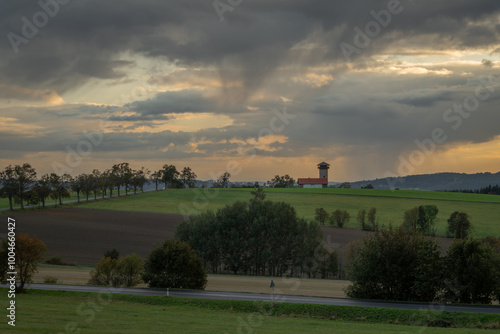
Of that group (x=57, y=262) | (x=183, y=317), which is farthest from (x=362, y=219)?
(x=183, y=317)

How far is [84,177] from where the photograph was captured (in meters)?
156

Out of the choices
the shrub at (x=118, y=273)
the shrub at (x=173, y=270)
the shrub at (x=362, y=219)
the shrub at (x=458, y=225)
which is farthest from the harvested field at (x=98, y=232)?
A: the shrub at (x=173, y=270)

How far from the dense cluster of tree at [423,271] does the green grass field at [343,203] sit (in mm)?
66147

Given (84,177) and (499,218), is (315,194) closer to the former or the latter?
(499,218)

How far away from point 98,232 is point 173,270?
54848mm

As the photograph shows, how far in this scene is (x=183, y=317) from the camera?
2848cm

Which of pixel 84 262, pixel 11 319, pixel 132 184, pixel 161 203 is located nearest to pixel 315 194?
pixel 161 203

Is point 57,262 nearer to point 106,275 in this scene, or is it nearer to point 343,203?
point 106,275

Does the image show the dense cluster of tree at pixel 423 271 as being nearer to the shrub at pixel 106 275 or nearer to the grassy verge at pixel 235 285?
the grassy verge at pixel 235 285

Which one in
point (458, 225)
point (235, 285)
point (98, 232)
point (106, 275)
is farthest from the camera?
point (458, 225)

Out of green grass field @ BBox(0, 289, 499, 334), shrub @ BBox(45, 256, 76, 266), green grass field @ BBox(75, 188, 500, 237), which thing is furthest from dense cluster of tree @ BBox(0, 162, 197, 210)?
green grass field @ BBox(0, 289, 499, 334)

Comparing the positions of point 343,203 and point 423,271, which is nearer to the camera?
point 423,271

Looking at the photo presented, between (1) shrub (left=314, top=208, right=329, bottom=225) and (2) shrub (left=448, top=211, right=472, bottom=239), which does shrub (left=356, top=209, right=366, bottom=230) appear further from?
(2) shrub (left=448, top=211, right=472, bottom=239)

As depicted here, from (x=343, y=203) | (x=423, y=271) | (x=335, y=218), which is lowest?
(x=423, y=271)
